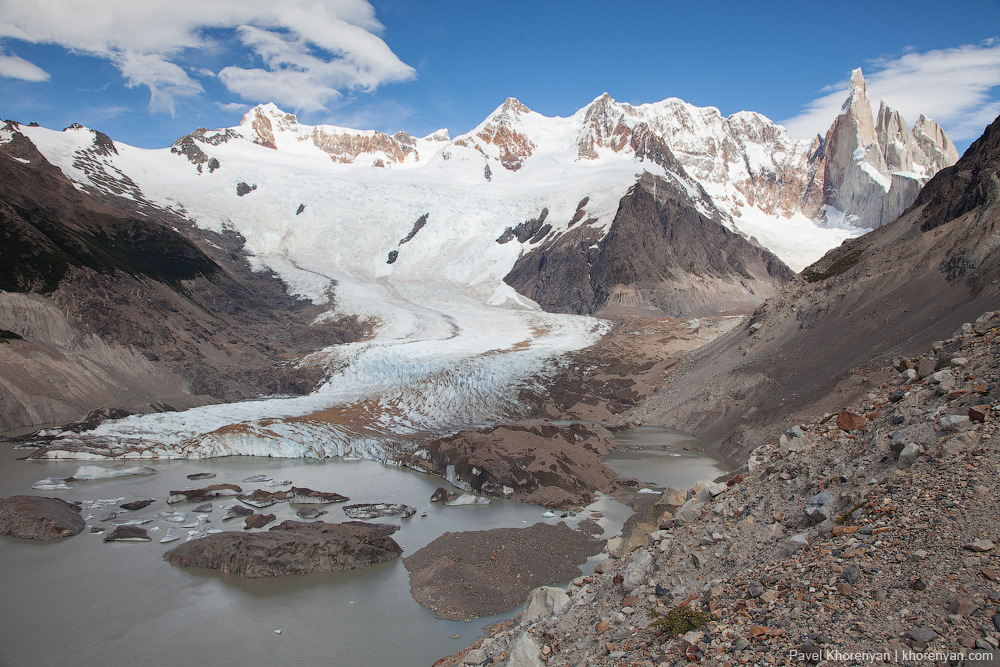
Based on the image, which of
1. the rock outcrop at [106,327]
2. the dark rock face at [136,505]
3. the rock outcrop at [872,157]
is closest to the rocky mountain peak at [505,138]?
the rock outcrop at [872,157]

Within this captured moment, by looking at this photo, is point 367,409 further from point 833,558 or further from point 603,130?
point 603,130

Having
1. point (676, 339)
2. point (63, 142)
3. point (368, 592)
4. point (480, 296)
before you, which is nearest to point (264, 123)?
point (63, 142)

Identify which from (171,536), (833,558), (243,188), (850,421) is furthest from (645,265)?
(833,558)

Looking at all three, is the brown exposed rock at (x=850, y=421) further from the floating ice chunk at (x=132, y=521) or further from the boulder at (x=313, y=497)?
A: the floating ice chunk at (x=132, y=521)

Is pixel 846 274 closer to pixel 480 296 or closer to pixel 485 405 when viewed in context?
pixel 485 405

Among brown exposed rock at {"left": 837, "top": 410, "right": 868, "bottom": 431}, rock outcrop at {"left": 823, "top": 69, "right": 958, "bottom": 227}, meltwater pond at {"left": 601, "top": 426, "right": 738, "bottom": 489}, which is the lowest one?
meltwater pond at {"left": 601, "top": 426, "right": 738, "bottom": 489}

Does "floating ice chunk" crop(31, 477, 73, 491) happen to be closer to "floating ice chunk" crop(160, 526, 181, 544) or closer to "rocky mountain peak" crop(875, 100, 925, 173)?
"floating ice chunk" crop(160, 526, 181, 544)

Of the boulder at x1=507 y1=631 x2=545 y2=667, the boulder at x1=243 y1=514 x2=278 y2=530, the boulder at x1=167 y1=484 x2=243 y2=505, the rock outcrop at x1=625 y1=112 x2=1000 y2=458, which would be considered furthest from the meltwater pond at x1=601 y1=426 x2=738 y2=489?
the boulder at x1=507 y1=631 x2=545 y2=667
